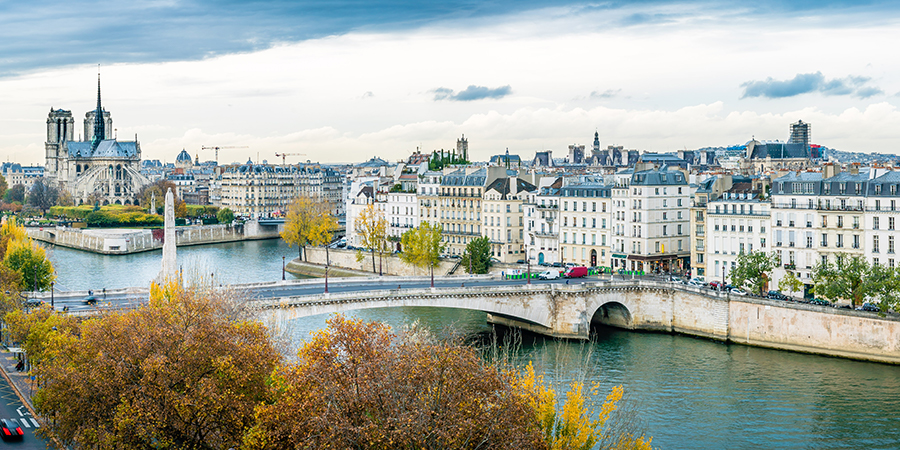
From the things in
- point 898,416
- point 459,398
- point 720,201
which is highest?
point 720,201

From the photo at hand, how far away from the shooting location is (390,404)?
25203 millimetres

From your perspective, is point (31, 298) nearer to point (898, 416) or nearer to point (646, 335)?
point (646, 335)

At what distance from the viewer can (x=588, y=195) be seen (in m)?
80.1

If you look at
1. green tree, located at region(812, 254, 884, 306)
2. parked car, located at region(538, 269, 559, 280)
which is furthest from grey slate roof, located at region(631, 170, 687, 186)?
green tree, located at region(812, 254, 884, 306)

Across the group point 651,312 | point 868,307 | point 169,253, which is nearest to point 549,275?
point 651,312

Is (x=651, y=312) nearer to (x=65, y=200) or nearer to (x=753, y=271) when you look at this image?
(x=753, y=271)

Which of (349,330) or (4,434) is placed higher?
(349,330)

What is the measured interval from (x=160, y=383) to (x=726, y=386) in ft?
93.8

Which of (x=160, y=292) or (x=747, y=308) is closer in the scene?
(x=160, y=292)

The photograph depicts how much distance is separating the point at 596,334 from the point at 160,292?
26912 mm

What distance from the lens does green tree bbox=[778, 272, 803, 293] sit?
6119 centimetres

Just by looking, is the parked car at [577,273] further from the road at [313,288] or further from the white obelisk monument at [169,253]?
the white obelisk monument at [169,253]

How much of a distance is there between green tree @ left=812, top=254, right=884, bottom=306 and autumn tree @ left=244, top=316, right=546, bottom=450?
33979mm

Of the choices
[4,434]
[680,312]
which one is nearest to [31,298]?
[4,434]
